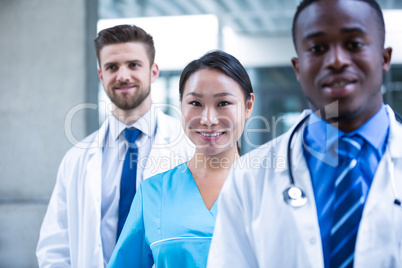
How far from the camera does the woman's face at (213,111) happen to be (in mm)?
1201

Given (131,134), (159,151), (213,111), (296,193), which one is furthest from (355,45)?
(131,134)

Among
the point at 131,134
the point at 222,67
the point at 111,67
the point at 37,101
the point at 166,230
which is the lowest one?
the point at 166,230

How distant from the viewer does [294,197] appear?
776 millimetres

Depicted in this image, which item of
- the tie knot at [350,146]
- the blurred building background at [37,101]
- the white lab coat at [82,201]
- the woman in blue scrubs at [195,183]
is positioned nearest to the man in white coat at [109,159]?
the white lab coat at [82,201]

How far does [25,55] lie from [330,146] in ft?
9.53

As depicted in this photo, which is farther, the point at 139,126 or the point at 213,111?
the point at 139,126

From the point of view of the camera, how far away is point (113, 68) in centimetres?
164

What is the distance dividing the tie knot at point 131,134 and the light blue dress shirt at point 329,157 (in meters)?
1.04

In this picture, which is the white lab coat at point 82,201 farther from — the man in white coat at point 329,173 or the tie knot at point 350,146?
the tie knot at point 350,146

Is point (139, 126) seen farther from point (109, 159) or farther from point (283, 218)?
point (283, 218)

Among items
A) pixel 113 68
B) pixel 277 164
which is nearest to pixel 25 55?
pixel 113 68

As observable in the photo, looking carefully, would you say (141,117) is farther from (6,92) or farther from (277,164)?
(6,92)

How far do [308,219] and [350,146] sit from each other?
173 mm

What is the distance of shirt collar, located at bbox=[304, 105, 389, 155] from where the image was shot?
2.53 feet
